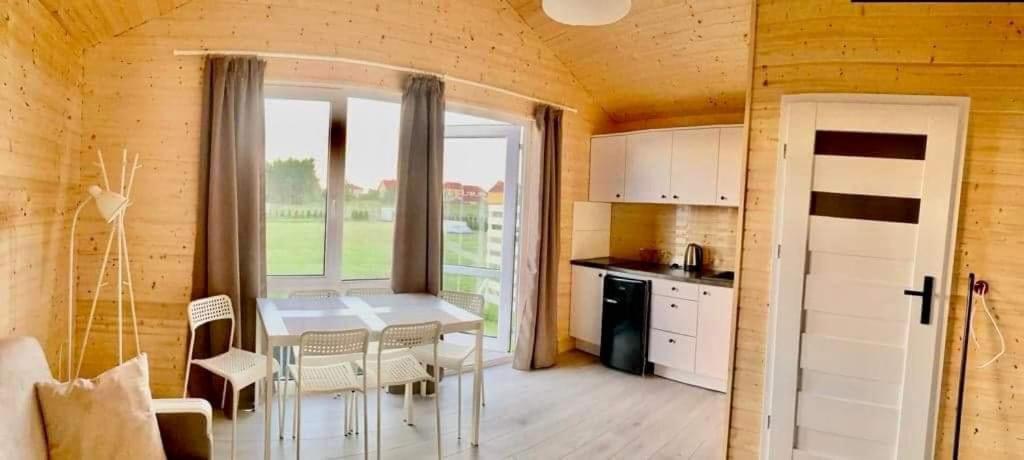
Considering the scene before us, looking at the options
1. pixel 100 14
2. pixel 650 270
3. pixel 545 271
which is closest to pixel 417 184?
pixel 545 271

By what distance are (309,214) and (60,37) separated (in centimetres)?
168

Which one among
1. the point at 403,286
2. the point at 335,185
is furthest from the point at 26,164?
the point at 403,286

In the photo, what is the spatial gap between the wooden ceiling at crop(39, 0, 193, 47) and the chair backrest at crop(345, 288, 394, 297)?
2.10 metres

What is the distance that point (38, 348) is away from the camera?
6.51ft

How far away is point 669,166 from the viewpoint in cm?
475

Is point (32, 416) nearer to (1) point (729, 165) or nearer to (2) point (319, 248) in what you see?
(2) point (319, 248)

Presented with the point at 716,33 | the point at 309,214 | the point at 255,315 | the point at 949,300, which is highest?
the point at 716,33

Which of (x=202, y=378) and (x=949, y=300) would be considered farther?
(x=202, y=378)

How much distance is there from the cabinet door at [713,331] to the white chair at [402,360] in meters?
2.32

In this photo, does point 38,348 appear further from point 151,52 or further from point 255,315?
point 151,52

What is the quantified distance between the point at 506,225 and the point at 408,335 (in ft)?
7.42


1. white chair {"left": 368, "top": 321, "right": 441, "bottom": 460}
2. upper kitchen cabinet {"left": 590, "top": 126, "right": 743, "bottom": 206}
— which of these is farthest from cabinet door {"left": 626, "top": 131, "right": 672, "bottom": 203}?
white chair {"left": 368, "top": 321, "right": 441, "bottom": 460}

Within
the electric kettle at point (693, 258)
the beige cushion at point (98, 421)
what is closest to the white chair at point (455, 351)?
the beige cushion at point (98, 421)

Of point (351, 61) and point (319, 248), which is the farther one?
point (319, 248)
